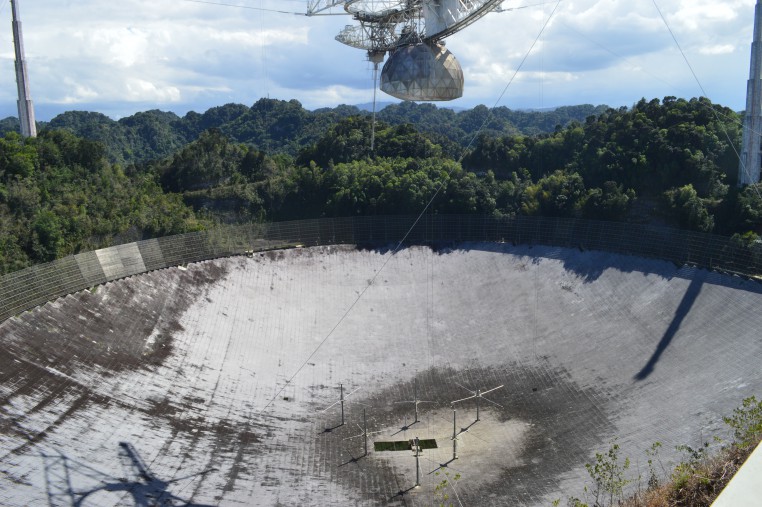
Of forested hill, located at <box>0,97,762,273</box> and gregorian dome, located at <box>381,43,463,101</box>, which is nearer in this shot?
gregorian dome, located at <box>381,43,463,101</box>

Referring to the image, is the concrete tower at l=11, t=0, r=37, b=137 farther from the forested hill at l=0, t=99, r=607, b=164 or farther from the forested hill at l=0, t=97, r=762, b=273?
the forested hill at l=0, t=99, r=607, b=164

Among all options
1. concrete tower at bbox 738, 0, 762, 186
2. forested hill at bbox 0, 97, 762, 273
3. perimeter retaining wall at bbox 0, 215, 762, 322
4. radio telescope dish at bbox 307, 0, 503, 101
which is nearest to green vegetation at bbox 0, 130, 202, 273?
forested hill at bbox 0, 97, 762, 273

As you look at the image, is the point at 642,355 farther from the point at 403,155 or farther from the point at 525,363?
the point at 403,155

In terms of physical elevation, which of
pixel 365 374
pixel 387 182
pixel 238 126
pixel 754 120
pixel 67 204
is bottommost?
pixel 365 374

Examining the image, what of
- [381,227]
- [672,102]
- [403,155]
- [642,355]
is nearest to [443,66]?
[381,227]

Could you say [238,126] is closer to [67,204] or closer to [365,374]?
[67,204]

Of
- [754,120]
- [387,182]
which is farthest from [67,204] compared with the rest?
[754,120]
